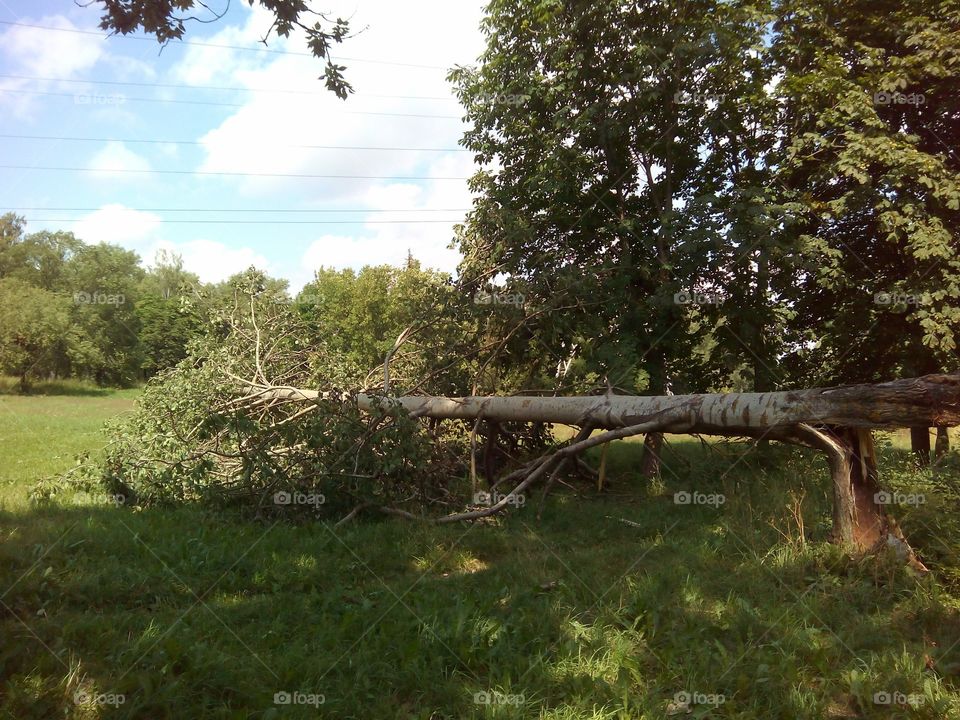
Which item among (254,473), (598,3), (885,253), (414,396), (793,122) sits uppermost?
(598,3)

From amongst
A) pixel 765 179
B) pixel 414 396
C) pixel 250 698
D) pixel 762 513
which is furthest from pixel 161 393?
pixel 765 179

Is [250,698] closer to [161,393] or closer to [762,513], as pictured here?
[762,513]

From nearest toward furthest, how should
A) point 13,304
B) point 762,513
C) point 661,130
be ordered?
point 762,513 < point 661,130 < point 13,304

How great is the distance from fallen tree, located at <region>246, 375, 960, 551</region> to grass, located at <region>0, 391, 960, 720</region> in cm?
40

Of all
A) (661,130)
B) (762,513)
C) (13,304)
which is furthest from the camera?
(13,304)

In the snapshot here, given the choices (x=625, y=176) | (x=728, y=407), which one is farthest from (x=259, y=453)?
(x=625, y=176)

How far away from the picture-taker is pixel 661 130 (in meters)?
9.48

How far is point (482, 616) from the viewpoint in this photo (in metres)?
4.27

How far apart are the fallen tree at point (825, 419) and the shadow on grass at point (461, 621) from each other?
463 mm

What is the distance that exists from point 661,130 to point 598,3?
2.02m

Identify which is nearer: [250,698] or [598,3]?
[250,698]

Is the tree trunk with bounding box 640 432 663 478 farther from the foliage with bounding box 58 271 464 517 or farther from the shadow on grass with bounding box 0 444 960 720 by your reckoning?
the foliage with bounding box 58 271 464 517

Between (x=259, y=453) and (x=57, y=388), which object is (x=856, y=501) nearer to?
(x=259, y=453)

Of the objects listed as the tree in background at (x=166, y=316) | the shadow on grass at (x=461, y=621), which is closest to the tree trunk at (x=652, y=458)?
the shadow on grass at (x=461, y=621)
